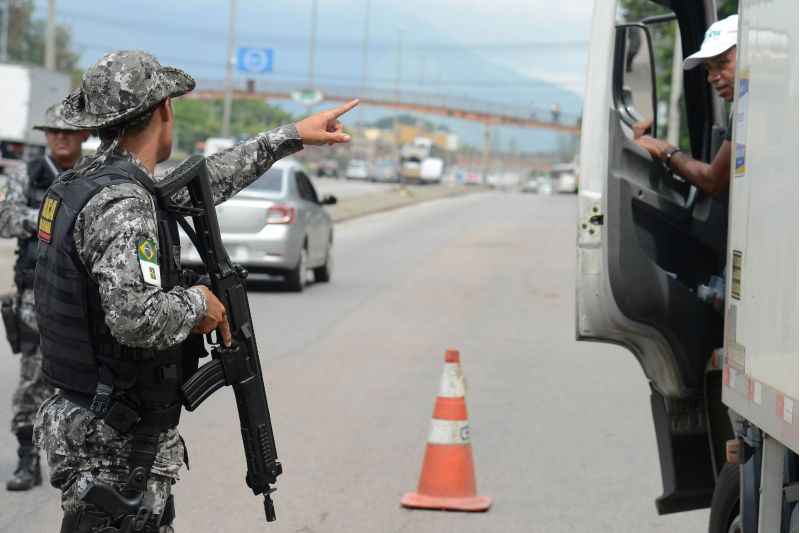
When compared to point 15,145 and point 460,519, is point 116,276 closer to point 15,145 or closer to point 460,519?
point 460,519

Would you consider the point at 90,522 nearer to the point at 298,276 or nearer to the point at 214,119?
the point at 298,276

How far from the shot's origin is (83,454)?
3854mm

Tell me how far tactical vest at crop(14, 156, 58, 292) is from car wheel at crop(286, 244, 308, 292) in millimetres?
10271

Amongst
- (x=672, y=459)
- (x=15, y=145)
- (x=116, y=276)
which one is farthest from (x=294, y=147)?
(x=15, y=145)

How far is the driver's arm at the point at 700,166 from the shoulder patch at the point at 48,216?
250 cm

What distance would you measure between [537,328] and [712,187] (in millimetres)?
9830

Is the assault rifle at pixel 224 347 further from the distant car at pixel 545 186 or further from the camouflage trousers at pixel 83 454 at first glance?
the distant car at pixel 545 186

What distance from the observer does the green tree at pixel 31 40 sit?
101 metres

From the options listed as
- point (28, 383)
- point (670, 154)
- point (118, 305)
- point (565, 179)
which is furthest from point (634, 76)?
point (565, 179)

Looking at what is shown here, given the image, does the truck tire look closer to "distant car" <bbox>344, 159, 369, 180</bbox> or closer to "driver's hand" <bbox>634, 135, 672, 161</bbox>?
"driver's hand" <bbox>634, 135, 672, 161</bbox>

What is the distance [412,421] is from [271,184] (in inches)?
343

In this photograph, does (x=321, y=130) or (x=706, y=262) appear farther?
(x=706, y=262)

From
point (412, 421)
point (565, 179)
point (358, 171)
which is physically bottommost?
point (412, 421)

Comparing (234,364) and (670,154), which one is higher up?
(670,154)
